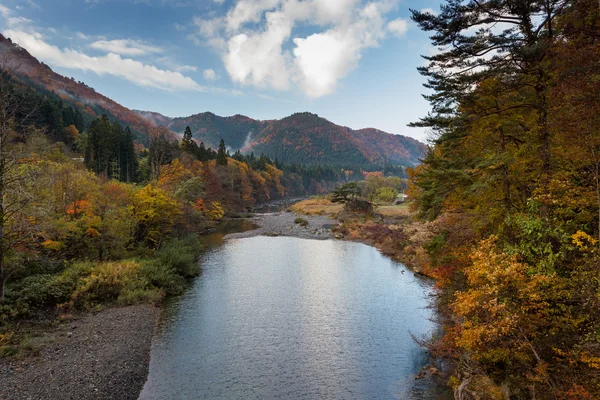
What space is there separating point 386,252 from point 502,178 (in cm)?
2953

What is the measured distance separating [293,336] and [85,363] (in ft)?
32.8

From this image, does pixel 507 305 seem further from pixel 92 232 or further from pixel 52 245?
pixel 92 232

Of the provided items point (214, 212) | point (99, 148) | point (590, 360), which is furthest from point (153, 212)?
point (99, 148)

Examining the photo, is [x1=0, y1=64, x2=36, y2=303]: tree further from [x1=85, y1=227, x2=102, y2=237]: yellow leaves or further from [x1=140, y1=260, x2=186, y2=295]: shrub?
[x1=140, y1=260, x2=186, y2=295]: shrub

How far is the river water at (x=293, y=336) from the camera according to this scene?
567 inches

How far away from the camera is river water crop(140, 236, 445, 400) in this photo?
14398mm

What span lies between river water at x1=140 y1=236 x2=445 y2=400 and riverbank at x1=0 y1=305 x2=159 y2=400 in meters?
0.90

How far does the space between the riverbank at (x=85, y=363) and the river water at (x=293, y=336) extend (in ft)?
2.95

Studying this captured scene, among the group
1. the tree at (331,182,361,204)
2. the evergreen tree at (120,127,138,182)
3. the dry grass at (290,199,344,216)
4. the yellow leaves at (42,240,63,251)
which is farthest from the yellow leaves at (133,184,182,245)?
the dry grass at (290,199,344,216)

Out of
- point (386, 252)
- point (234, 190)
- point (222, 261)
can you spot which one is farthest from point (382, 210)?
point (222, 261)

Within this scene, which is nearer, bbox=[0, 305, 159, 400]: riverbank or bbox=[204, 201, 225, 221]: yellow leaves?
bbox=[0, 305, 159, 400]: riverbank

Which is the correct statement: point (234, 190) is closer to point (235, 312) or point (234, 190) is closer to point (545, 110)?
point (235, 312)

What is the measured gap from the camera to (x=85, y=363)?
1466cm

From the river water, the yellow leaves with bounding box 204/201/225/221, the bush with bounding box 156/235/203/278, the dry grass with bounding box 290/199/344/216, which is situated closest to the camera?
the river water
